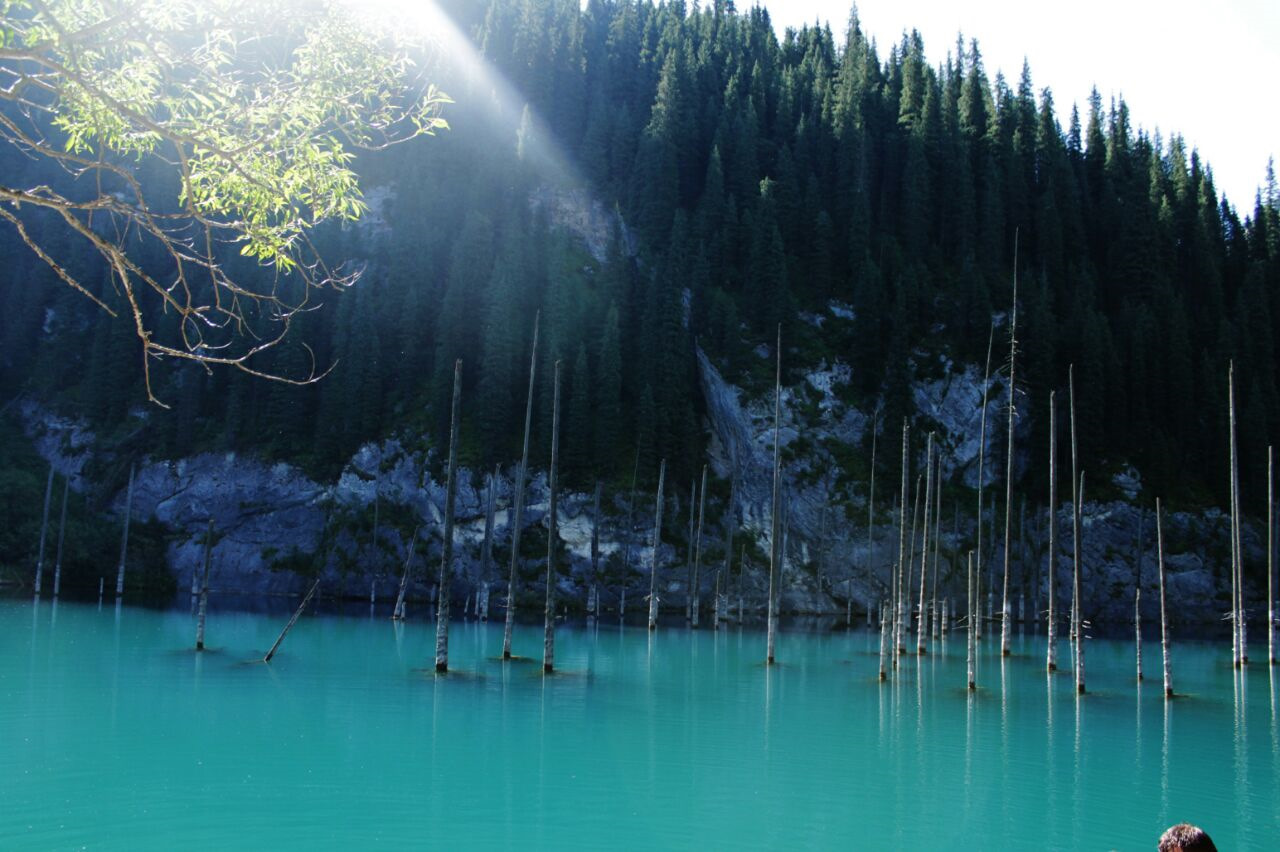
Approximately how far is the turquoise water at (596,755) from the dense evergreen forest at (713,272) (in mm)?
45702

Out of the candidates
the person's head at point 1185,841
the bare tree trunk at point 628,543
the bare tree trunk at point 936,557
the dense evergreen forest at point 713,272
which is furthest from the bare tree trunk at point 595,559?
the person's head at point 1185,841

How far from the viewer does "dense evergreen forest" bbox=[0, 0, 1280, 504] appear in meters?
81.9

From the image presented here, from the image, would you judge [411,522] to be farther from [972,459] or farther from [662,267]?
[972,459]

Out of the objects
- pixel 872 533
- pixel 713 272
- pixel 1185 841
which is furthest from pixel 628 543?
pixel 1185 841

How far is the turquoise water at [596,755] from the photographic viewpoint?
13.5 metres

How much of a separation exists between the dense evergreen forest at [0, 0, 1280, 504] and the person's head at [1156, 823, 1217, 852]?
69.8 m

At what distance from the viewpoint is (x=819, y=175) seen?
108 metres

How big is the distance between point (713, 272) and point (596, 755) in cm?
7904

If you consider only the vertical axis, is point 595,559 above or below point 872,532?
below

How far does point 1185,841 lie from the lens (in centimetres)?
518

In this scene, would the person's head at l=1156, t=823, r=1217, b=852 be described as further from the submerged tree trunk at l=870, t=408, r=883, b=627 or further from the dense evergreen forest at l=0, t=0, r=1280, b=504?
the dense evergreen forest at l=0, t=0, r=1280, b=504

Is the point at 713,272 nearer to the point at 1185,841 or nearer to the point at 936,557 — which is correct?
the point at 936,557

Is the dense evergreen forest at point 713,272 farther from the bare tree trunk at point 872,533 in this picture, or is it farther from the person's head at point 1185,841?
the person's head at point 1185,841

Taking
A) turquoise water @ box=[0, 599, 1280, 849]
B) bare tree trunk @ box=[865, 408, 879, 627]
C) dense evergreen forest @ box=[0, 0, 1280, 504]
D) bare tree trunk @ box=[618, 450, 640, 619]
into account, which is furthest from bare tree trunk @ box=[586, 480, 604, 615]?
turquoise water @ box=[0, 599, 1280, 849]
